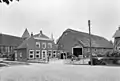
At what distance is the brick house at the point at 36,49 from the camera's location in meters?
27.7

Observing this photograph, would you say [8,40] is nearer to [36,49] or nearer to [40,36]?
[40,36]

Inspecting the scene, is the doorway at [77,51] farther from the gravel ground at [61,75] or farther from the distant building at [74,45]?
the gravel ground at [61,75]

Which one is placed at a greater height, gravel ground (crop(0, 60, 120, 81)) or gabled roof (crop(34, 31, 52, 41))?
gabled roof (crop(34, 31, 52, 41))

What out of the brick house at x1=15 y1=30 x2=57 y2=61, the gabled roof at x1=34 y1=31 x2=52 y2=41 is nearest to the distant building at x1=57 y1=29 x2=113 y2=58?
the brick house at x1=15 y1=30 x2=57 y2=61

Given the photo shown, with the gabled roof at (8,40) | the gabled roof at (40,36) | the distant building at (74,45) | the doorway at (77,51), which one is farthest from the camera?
the gabled roof at (8,40)

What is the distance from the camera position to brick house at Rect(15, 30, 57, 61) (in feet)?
90.8

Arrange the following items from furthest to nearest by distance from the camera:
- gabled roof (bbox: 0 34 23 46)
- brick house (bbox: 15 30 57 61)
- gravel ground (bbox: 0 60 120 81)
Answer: gabled roof (bbox: 0 34 23 46), brick house (bbox: 15 30 57 61), gravel ground (bbox: 0 60 120 81)

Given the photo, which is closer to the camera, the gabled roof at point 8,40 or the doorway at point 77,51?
the doorway at point 77,51

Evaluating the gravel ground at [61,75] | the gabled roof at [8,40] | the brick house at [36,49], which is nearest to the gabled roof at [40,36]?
the brick house at [36,49]

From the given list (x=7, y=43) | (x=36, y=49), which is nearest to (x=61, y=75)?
(x=36, y=49)

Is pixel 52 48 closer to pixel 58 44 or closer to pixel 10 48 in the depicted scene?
pixel 58 44

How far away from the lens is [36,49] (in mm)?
28453

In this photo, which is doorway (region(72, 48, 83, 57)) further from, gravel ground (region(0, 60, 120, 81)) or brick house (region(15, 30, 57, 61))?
gravel ground (region(0, 60, 120, 81))

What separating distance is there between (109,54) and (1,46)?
118ft
